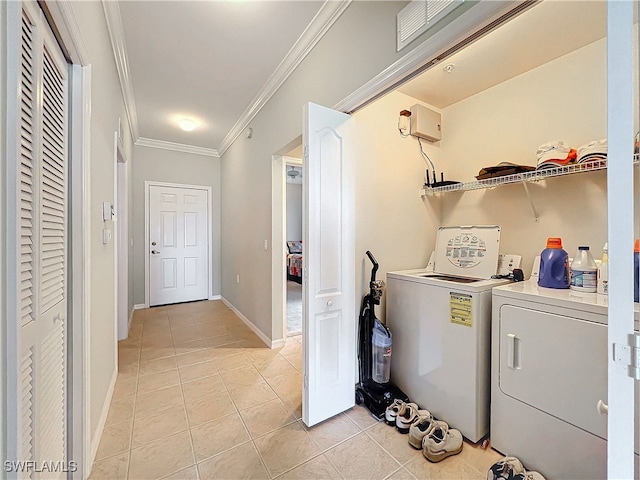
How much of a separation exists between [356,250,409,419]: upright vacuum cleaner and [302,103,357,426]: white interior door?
12 cm

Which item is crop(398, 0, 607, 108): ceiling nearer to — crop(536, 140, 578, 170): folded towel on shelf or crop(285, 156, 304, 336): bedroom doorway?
crop(536, 140, 578, 170): folded towel on shelf

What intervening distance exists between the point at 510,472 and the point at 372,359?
2.90ft

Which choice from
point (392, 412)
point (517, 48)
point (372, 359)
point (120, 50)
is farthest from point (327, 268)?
point (120, 50)

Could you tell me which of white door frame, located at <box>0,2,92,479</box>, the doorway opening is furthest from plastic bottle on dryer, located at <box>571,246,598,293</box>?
the doorway opening

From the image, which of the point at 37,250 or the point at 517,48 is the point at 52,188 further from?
the point at 517,48

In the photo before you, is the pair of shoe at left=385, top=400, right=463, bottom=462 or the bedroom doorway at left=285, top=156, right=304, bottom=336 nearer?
the pair of shoe at left=385, top=400, right=463, bottom=462

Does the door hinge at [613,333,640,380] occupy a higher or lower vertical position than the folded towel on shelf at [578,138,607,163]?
lower

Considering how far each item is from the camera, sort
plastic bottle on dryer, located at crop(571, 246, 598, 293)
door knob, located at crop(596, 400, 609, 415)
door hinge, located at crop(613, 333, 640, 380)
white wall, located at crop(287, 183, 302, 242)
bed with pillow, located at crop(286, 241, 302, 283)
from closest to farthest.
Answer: door hinge, located at crop(613, 333, 640, 380) < door knob, located at crop(596, 400, 609, 415) < plastic bottle on dryer, located at crop(571, 246, 598, 293) < bed with pillow, located at crop(286, 241, 302, 283) < white wall, located at crop(287, 183, 302, 242)

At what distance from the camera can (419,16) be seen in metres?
1.29

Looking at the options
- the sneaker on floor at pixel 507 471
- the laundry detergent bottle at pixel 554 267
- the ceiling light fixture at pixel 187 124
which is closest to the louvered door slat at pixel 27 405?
the sneaker on floor at pixel 507 471

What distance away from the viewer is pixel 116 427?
1708 millimetres

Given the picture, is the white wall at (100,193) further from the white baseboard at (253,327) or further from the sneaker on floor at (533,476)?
the sneaker on floor at (533,476)

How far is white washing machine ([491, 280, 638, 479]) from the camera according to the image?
1188 mm

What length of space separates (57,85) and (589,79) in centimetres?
279
